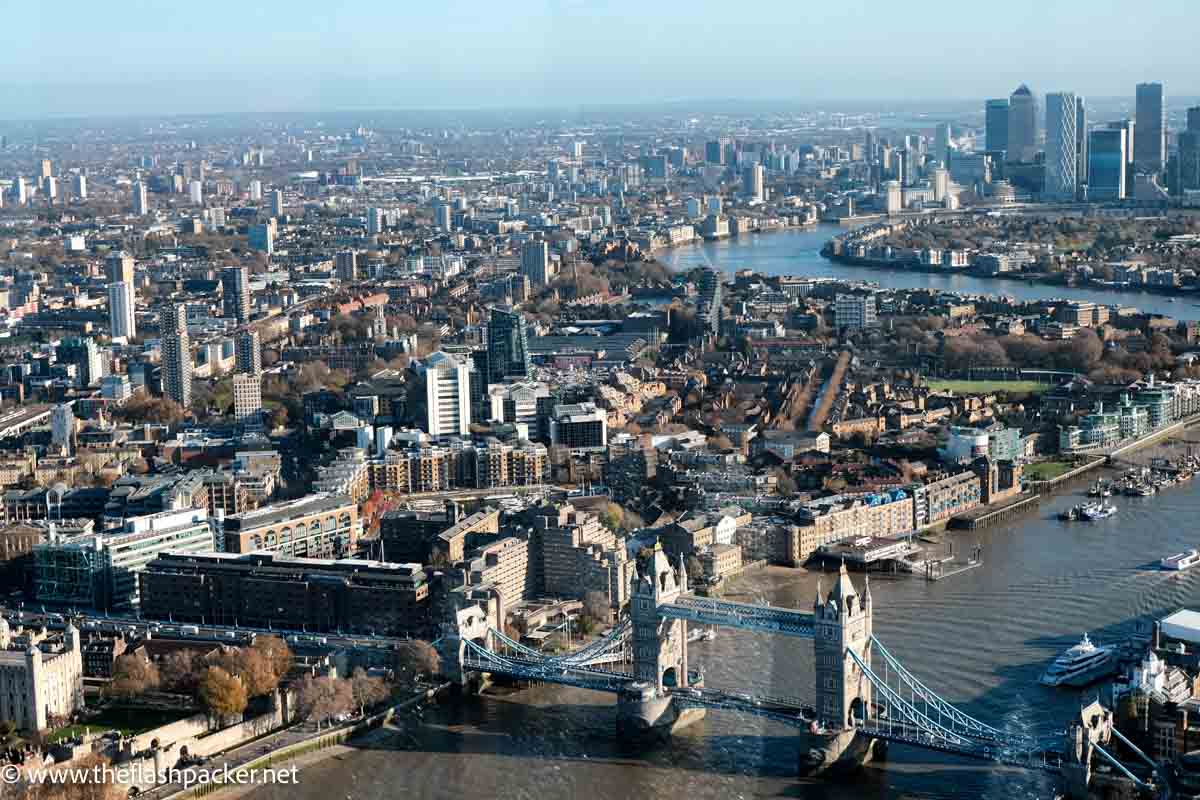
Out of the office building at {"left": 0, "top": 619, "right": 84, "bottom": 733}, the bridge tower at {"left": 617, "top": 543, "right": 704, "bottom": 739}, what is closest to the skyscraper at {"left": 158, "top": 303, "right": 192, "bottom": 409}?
the office building at {"left": 0, "top": 619, "right": 84, "bottom": 733}

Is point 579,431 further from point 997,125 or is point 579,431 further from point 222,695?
point 997,125

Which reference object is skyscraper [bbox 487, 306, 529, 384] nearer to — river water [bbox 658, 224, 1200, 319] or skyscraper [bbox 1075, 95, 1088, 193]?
river water [bbox 658, 224, 1200, 319]

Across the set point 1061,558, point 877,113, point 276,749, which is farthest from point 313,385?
point 877,113

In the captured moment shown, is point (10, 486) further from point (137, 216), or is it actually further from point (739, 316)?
point (137, 216)

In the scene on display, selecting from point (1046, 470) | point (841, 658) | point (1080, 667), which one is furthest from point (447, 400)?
point (841, 658)

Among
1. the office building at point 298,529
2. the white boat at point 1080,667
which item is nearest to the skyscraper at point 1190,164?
the office building at point 298,529
